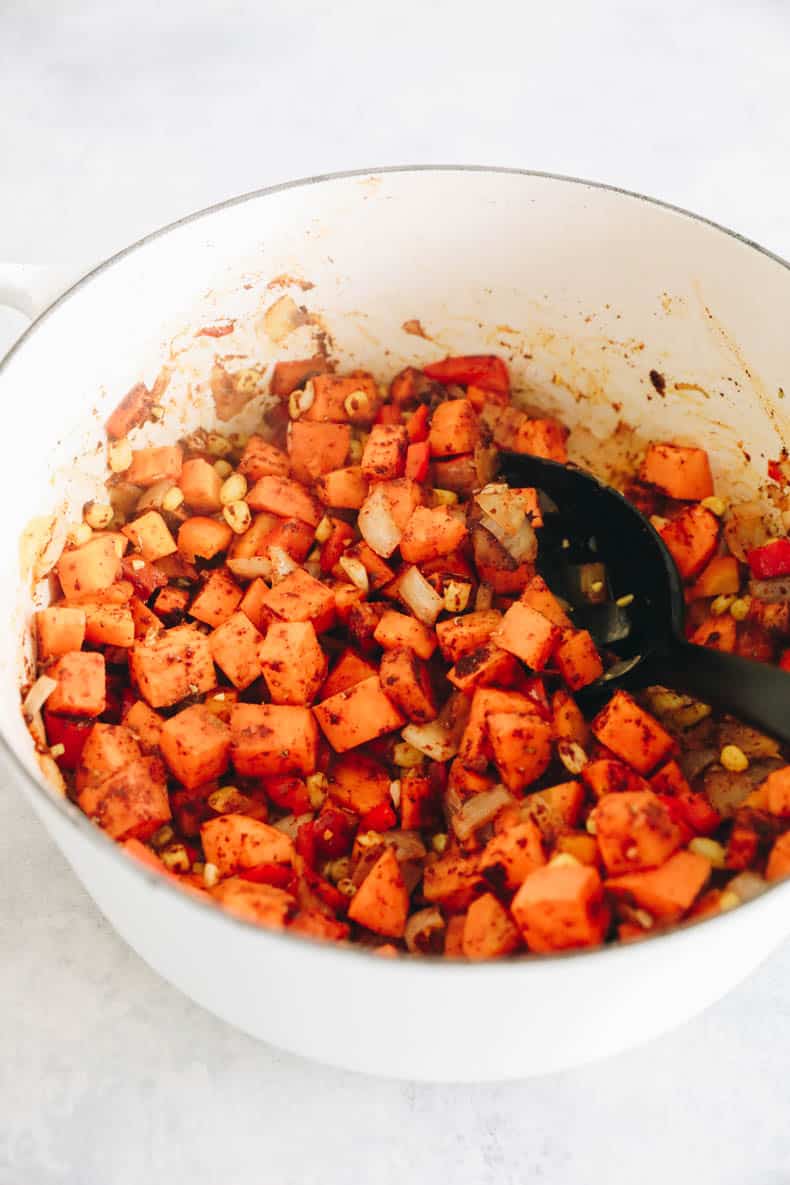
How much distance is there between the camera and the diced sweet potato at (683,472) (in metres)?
2.27

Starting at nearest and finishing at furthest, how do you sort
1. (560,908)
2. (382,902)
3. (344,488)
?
1. (560,908)
2. (382,902)
3. (344,488)

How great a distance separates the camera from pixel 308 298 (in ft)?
7.50

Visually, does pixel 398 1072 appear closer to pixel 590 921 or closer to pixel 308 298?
pixel 590 921

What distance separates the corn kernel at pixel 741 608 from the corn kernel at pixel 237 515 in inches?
37.2

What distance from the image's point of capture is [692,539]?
7.18 ft

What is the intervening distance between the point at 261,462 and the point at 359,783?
705 mm

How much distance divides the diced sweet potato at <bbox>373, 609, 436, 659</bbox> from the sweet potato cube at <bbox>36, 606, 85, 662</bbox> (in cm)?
52

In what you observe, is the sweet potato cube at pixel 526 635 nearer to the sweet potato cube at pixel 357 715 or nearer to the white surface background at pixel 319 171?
the sweet potato cube at pixel 357 715

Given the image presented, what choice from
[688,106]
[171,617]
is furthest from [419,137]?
[171,617]

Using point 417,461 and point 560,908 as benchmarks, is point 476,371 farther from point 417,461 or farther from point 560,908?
point 560,908

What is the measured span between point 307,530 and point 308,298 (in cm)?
47

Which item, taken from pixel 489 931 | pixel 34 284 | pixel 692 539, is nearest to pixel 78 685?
pixel 34 284

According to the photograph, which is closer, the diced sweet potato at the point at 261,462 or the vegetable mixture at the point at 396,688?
the vegetable mixture at the point at 396,688

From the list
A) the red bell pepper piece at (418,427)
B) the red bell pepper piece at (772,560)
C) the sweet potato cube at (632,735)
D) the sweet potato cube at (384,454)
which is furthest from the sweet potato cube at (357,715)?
the red bell pepper piece at (772,560)
